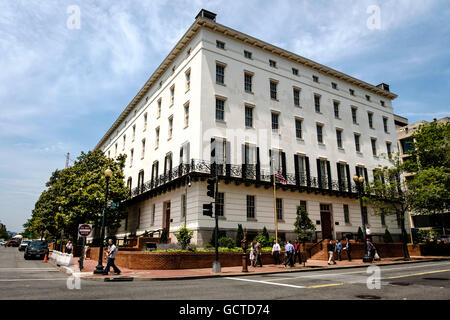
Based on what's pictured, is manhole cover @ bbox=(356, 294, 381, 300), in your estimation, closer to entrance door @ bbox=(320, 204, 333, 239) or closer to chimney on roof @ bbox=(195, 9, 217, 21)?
entrance door @ bbox=(320, 204, 333, 239)

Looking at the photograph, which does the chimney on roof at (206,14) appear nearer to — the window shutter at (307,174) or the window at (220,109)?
the window at (220,109)

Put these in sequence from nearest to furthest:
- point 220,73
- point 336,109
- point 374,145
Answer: point 220,73
point 336,109
point 374,145

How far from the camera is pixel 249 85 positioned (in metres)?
29.1

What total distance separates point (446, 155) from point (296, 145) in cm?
1541

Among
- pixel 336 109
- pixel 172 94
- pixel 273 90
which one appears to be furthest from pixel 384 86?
pixel 172 94

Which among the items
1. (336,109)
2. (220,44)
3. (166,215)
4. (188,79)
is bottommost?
(166,215)

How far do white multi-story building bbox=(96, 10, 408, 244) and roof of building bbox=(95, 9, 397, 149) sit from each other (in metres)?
0.11

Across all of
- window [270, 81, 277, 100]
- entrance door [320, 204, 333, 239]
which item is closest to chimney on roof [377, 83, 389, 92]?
window [270, 81, 277, 100]

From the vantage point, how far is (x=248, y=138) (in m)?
27.1

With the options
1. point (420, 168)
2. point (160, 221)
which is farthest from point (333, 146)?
point (160, 221)

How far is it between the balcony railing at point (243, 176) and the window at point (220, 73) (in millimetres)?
7885

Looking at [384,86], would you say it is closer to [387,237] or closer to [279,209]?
[387,237]

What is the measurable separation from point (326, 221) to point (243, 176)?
1081cm

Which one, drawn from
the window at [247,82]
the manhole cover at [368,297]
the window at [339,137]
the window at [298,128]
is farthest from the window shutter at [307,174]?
the manhole cover at [368,297]
